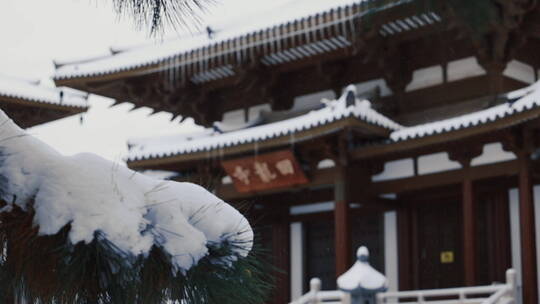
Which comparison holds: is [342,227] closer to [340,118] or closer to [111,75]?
[340,118]

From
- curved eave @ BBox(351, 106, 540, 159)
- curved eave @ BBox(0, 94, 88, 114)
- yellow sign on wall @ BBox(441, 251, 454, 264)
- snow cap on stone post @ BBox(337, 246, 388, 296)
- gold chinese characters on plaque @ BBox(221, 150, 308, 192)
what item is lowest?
snow cap on stone post @ BBox(337, 246, 388, 296)

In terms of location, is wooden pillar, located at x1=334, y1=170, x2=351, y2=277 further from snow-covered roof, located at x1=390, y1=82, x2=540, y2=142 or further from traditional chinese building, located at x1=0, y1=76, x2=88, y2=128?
traditional chinese building, located at x1=0, y1=76, x2=88, y2=128

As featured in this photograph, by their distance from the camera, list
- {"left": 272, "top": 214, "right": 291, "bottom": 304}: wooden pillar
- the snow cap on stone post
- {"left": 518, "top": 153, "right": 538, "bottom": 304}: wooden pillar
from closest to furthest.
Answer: the snow cap on stone post
{"left": 518, "top": 153, "right": 538, "bottom": 304}: wooden pillar
{"left": 272, "top": 214, "right": 291, "bottom": 304}: wooden pillar

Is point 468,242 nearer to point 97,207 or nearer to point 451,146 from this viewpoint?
point 451,146

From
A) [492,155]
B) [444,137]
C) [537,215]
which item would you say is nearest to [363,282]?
[444,137]

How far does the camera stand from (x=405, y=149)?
39.2ft

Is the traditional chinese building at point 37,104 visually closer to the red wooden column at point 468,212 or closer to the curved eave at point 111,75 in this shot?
the curved eave at point 111,75

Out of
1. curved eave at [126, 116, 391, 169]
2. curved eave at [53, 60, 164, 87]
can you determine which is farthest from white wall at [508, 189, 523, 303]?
curved eave at [53, 60, 164, 87]

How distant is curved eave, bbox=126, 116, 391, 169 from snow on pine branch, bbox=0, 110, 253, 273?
32.7 ft

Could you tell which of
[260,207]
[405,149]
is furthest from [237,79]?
[405,149]

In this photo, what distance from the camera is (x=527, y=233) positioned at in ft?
36.3

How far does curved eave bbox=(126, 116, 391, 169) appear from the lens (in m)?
11.6

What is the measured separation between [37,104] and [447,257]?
27.4ft

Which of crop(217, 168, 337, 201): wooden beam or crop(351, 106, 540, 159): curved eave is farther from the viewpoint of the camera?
crop(217, 168, 337, 201): wooden beam
